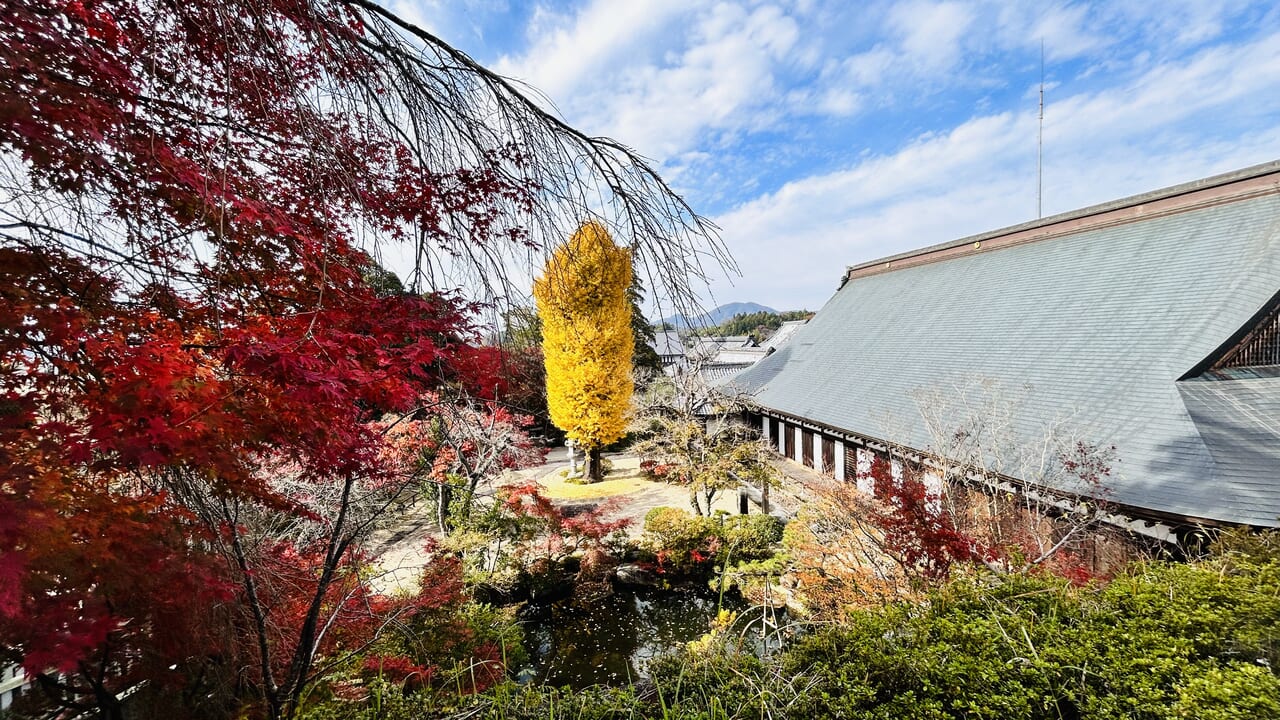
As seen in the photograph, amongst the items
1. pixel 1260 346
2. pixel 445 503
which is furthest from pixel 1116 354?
pixel 445 503

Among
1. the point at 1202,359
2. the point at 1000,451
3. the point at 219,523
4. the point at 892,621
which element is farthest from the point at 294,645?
the point at 1202,359

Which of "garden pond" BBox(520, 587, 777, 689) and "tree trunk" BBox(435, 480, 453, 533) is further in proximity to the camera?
"tree trunk" BBox(435, 480, 453, 533)

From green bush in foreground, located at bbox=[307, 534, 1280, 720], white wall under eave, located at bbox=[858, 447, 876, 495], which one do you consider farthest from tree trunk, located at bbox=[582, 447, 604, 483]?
green bush in foreground, located at bbox=[307, 534, 1280, 720]

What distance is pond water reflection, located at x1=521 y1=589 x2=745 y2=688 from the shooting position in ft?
21.1

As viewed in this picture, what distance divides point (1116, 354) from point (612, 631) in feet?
28.3

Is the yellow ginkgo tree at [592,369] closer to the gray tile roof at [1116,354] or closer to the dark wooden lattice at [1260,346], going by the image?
the gray tile roof at [1116,354]

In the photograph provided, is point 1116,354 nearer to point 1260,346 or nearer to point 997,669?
point 1260,346

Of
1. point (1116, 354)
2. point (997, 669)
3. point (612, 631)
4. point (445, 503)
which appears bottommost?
point (612, 631)

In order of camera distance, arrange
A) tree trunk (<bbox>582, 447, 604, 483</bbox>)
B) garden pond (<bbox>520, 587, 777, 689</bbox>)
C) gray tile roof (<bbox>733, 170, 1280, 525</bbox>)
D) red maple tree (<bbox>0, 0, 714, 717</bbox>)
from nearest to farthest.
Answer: red maple tree (<bbox>0, 0, 714, 717</bbox>), gray tile roof (<bbox>733, 170, 1280, 525</bbox>), garden pond (<bbox>520, 587, 777, 689</bbox>), tree trunk (<bbox>582, 447, 604, 483</bbox>)

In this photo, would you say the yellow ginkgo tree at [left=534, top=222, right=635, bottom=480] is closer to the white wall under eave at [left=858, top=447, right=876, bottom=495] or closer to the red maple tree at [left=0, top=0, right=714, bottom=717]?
the white wall under eave at [left=858, top=447, right=876, bottom=495]

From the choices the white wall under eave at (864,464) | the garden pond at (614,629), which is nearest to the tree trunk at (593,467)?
the garden pond at (614,629)

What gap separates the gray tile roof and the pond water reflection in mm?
4512

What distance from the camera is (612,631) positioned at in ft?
24.1

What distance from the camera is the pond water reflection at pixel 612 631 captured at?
643 cm
